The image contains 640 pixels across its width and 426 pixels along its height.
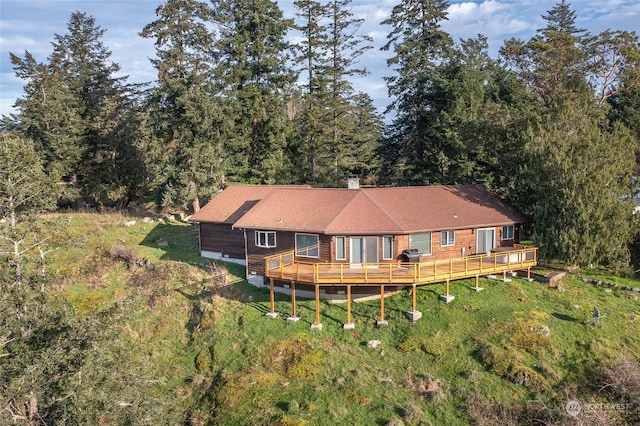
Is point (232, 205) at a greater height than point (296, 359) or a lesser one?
greater

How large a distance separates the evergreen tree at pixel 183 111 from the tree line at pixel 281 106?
0.10 m

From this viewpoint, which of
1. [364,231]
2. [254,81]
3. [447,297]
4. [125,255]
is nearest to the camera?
[447,297]

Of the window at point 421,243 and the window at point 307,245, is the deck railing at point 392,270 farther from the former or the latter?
the window at point 421,243

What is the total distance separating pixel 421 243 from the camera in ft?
70.3

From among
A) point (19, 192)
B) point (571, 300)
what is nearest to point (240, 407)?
point (19, 192)

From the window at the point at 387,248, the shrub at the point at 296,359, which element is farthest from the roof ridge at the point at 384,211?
the shrub at the point at 296,359

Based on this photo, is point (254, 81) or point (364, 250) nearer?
point (364, 250)

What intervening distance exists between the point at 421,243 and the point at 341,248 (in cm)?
418

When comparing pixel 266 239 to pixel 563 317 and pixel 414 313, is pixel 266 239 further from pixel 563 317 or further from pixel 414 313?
pixel 563 317

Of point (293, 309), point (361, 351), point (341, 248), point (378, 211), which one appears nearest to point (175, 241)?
point (293, 309)

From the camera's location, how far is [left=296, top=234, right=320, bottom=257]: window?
68.9ft

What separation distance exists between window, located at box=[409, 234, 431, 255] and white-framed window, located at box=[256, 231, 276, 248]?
23.1 feet

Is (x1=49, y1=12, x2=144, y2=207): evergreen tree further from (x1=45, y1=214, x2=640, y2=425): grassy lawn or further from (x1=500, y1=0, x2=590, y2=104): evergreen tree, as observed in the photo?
(x1=500, y1=0, x2=590, y2=104): evergreen tree

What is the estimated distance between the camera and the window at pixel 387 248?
20.6 metres
